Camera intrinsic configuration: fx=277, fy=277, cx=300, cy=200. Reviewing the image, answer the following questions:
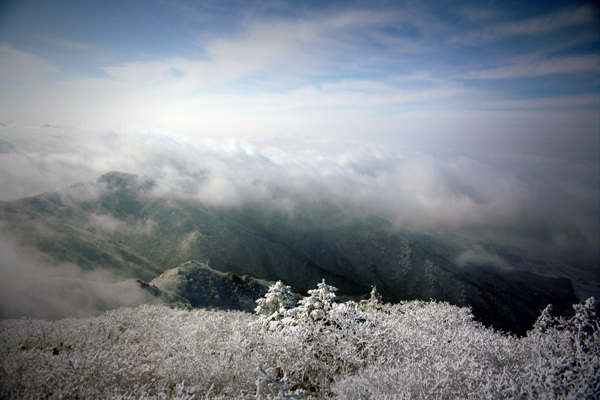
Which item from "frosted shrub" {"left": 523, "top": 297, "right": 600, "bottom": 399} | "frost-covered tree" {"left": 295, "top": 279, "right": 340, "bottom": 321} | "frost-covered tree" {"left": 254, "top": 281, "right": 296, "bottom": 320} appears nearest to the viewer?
"frosted shrub" {"left": 523, "top": 297, "right": 600, "bottom": 399}

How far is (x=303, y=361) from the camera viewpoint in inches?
555

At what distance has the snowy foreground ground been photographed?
1040 centimetres

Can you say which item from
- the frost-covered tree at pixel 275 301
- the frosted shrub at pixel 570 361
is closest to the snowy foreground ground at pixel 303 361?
the frosted shrub at pixel 570 361

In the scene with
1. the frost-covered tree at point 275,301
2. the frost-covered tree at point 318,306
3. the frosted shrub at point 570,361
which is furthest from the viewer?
the frost-covered tree at point 275,301

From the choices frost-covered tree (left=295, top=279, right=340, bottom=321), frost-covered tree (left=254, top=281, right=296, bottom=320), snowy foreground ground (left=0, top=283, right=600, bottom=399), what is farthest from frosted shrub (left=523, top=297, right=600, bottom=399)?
frost-covered tree (left=254, top=281, right=296, bottom=320)

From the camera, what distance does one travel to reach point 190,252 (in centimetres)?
18438

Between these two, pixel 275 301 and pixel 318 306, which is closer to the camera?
pixel 318 306

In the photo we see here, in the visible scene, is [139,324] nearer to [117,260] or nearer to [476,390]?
[476,390]

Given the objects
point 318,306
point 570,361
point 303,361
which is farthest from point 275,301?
point 570,361

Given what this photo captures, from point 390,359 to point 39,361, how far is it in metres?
15.8

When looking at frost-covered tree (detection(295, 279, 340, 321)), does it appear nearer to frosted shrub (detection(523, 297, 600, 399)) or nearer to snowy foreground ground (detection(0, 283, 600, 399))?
snowy foreground ground (detection(0, 283, 600, 399))

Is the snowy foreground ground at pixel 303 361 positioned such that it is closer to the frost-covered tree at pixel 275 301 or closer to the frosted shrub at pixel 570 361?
the frosted shrub at pixel 570 361

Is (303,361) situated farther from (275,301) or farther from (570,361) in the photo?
(275,301)

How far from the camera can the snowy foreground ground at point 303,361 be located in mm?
10398
